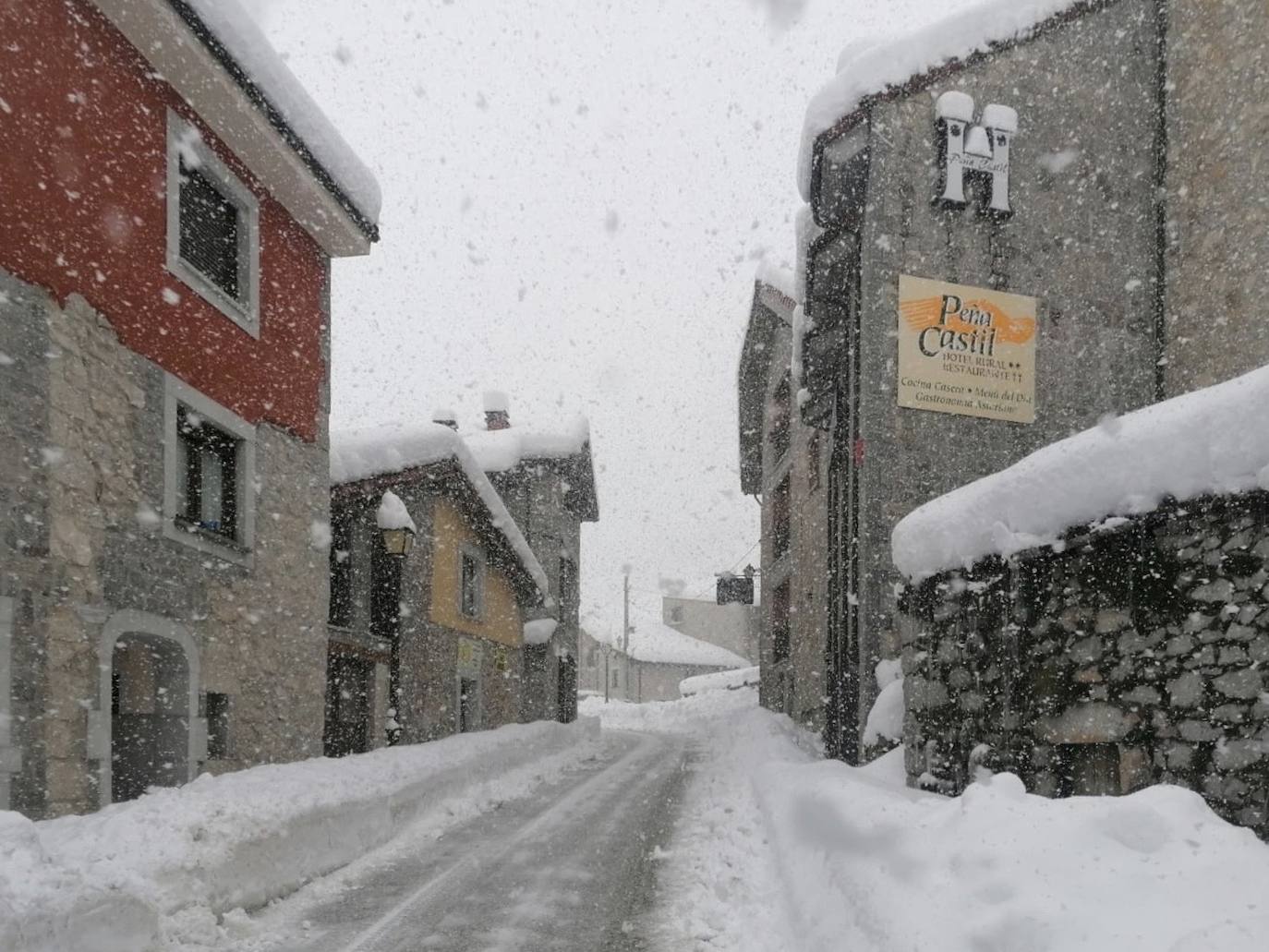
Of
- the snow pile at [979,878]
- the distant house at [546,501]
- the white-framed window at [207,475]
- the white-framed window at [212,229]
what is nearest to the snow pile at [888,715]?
the snow pile at [979,878]

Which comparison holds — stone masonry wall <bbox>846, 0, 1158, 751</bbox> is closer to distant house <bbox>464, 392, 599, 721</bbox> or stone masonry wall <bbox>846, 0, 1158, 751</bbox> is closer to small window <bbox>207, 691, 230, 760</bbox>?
small window <bbox>207, 691, 230, 760</bbox>

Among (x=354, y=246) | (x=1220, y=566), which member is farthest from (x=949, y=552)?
(x=354, y=246)

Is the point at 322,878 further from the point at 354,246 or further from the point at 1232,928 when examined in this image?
the point at 354,246

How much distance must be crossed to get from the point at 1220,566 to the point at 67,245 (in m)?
7.11

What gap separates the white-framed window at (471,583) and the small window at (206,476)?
30.1 feet

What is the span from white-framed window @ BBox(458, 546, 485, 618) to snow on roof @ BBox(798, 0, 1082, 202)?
10462mm

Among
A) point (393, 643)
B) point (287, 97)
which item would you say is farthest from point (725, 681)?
point (287, 97)

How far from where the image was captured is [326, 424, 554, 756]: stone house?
1393cm

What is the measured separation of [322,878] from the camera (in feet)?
23.2

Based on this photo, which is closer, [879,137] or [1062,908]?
[1062,908]

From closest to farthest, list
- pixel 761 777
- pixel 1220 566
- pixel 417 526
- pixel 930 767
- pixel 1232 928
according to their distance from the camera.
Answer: pixel 1232 928, pixel 1220 566, pixel 930 767, pixel 761 777, pixel 417 526

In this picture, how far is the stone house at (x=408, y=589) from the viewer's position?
45.7 feet

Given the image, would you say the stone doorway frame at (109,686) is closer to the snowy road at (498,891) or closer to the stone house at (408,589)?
the snowy road at (498,891)

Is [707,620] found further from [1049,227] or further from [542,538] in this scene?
[1049,227]
